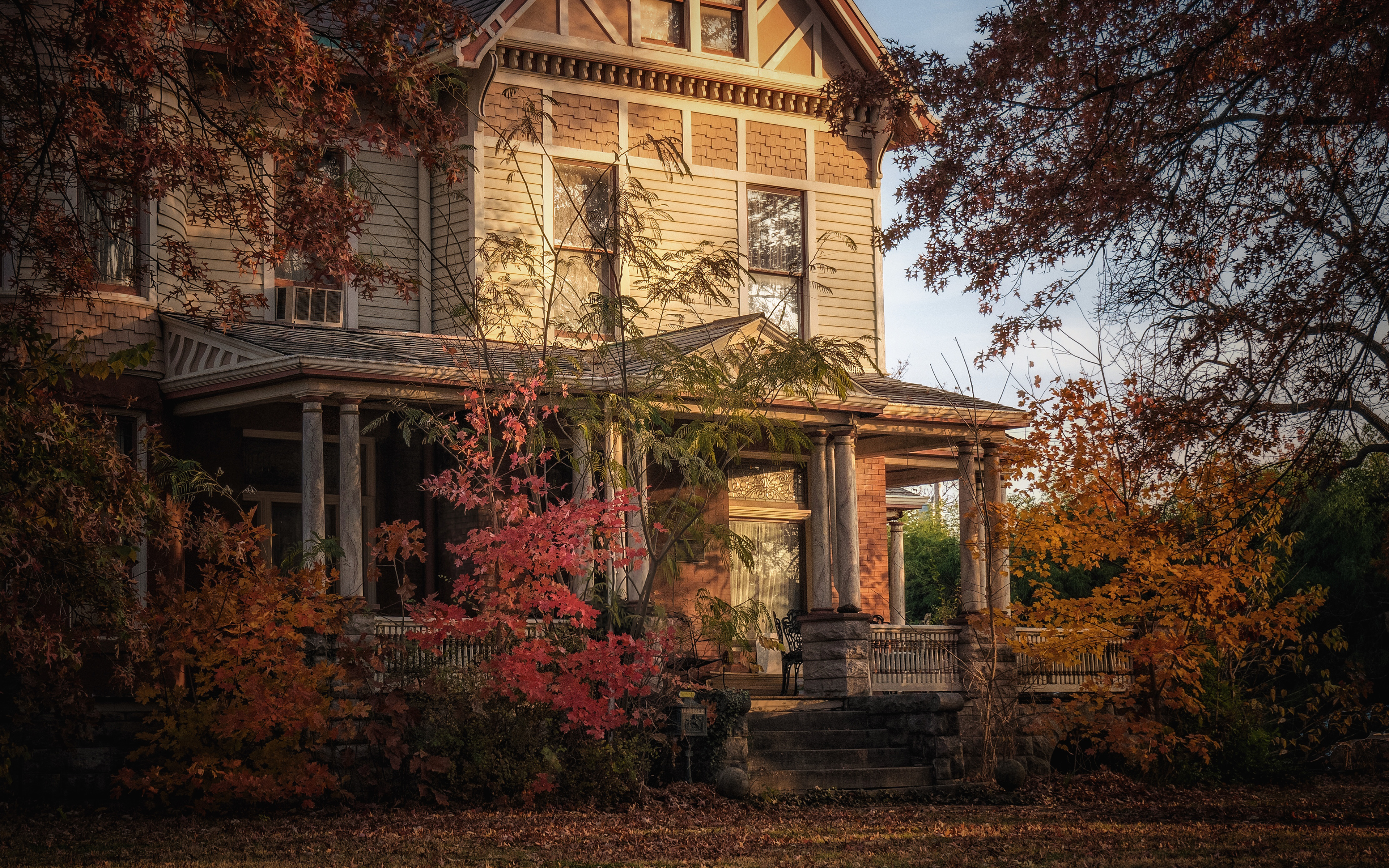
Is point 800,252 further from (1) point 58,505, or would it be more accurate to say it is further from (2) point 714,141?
(1) point 58,505

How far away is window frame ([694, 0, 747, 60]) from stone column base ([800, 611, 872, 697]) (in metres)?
7.32

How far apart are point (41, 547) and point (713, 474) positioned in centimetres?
593

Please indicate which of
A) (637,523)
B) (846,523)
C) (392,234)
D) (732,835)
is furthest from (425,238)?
(732,835)

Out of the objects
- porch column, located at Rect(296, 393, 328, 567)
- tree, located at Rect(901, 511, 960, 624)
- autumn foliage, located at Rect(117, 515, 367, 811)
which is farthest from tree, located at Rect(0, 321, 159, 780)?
tree, located at Rect(901, 511, 960, 624)

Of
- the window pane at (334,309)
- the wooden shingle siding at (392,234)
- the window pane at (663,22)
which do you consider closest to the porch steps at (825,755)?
the wooden shingle siding at (392,234)

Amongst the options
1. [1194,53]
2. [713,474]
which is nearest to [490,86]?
[713,474]

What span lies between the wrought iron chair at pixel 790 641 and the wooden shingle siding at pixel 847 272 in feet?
11.7

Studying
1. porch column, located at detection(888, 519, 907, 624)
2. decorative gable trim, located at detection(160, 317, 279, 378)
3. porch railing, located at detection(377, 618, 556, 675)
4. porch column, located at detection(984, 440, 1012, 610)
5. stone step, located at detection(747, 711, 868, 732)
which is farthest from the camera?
porch column, located at detection(888, 519, 907, 624)

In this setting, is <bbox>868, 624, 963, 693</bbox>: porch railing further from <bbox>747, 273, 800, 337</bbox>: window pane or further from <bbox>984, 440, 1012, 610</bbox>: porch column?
<bbox>747, 273, 800, 337</bbox>: window pane

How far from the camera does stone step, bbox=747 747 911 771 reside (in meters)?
13.1

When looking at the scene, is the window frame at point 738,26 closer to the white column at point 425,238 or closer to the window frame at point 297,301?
the white column at point 425,238

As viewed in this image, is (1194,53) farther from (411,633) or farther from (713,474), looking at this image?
(411,633)

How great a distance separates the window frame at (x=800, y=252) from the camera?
18.0 meters

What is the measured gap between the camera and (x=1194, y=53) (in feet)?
23.7
